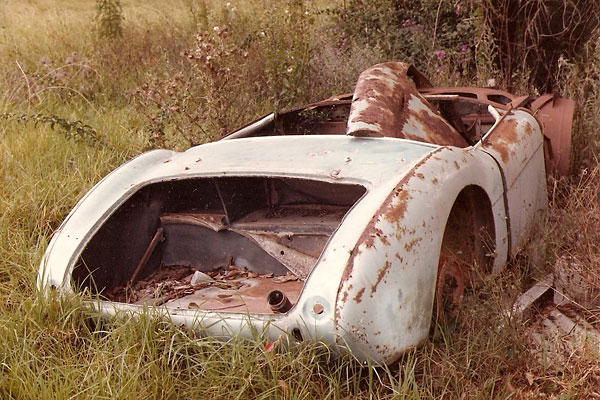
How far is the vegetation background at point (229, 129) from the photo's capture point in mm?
2828

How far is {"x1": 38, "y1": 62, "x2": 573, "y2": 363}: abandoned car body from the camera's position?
2664 mm

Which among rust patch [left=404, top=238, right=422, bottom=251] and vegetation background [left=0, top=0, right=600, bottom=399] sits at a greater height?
rust patch [left=404, top=238, right=422, bottom=251]

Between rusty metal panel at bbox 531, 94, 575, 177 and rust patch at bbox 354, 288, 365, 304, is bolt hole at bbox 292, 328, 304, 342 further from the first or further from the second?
rusty metal panel at bbox 531, 94, 575, 177

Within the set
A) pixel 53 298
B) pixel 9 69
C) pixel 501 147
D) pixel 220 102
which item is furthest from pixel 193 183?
pixel 9 69

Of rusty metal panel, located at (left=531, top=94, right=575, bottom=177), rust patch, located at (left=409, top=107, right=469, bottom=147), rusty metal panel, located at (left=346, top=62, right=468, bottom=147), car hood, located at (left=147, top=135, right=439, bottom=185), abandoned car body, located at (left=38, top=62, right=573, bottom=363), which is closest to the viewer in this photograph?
abandoned car body, located at (left=38, top=62, right=573, bottom=363)

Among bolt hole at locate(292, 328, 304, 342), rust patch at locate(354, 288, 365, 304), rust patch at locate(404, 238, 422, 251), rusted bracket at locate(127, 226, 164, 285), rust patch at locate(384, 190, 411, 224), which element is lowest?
rusted bracket at locate(127, 226, 164, 285)

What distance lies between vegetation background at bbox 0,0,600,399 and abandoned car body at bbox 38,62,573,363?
147 millimetres

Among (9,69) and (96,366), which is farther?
(9,69)

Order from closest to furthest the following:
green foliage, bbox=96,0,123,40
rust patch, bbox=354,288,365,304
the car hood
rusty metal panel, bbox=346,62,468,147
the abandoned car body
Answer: rust patch, bbox=354,288,365,304 < the abandoned car body < the car hood < rusty metal panel, bbox=346,62,468,147 < green foliage, bbox=96,0,123,40

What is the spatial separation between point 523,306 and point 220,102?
117 inches

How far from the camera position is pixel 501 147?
3701 millimetres

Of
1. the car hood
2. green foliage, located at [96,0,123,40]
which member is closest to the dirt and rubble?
the car hood

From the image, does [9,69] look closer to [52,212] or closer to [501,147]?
[52,212]

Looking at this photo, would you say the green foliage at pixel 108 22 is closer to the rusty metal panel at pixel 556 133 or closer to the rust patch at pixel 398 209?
the rusty metal panel at pixel 556 133
